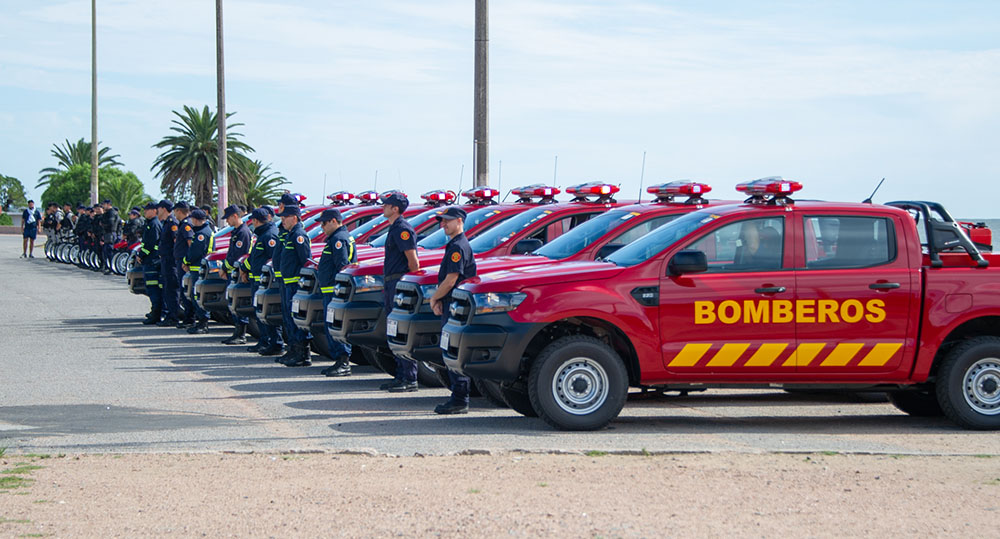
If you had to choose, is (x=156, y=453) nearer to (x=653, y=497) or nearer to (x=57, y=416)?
(x=57, y=416)

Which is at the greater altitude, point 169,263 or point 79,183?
point 79,183

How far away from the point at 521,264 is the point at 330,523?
4.41 meters

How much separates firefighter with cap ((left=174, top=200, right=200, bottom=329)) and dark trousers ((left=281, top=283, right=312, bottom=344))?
449 centimetres

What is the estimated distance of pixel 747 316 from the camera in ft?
29.7

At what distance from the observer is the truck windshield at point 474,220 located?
13620mm

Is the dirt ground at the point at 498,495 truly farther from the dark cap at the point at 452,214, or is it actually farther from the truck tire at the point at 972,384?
the dark cap at the point at 452,214

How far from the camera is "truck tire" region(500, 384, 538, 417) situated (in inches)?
374

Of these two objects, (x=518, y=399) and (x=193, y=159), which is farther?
(x=193, y=159)

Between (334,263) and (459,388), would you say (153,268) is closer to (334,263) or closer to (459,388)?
(334,263)

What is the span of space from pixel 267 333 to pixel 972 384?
27.2 ft

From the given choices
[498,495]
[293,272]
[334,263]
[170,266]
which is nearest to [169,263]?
[170,266]

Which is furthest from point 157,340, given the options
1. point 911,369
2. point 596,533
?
point 596,533

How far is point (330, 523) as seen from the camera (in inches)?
243

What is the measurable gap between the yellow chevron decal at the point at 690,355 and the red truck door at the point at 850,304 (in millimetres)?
738
